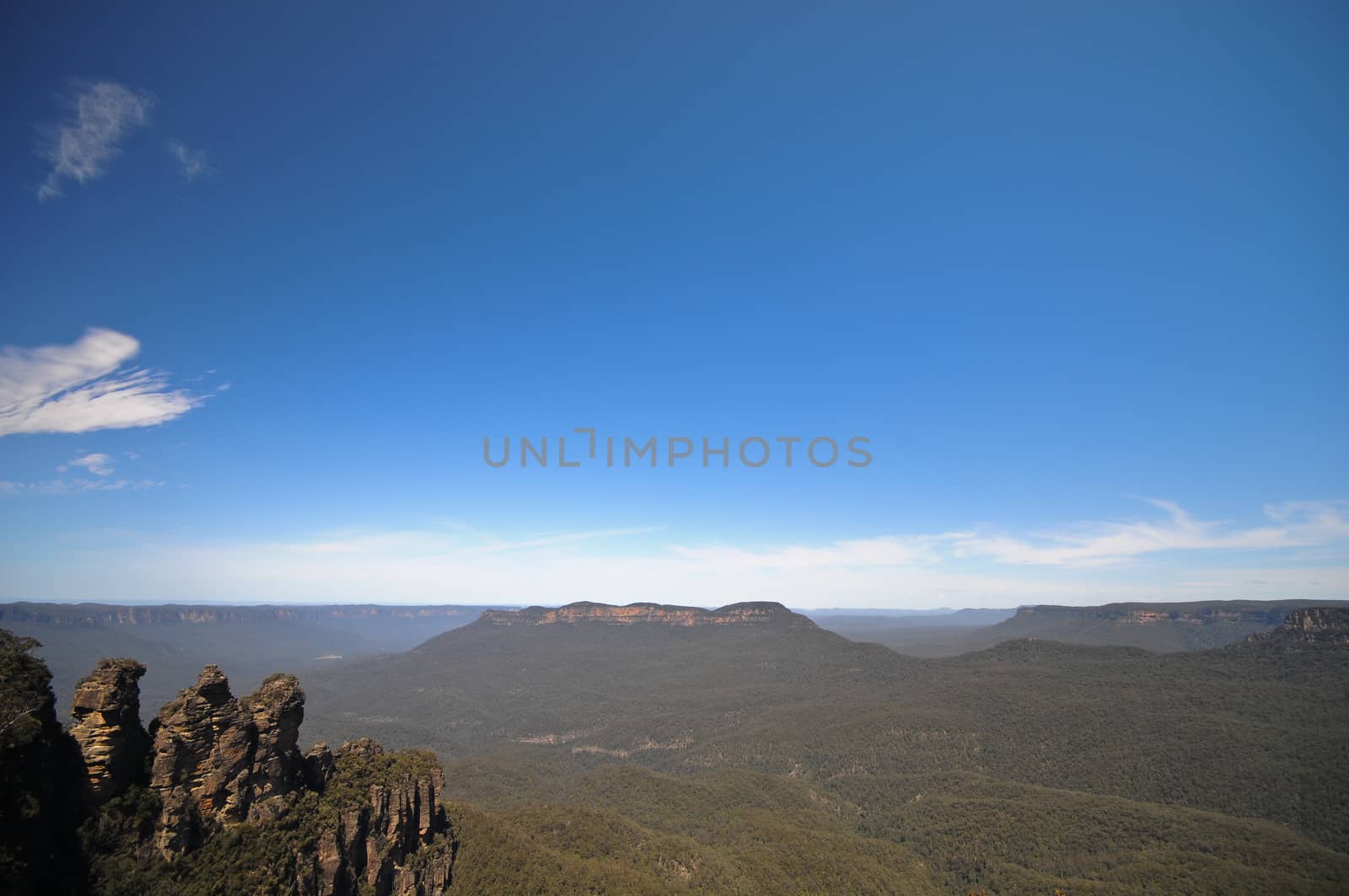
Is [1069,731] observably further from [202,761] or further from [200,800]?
[202,761]

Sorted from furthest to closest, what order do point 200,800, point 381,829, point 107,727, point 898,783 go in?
point 898,783
point 381,829
point 200,800
point 107,727

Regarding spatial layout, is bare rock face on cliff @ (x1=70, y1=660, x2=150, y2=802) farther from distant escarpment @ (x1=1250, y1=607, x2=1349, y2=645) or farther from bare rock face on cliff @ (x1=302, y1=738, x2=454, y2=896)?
distant escarpment @ (x1=1250, y1=607, x2=1349, y2=645)

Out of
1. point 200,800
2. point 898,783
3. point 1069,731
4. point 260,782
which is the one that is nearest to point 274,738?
point 260,782

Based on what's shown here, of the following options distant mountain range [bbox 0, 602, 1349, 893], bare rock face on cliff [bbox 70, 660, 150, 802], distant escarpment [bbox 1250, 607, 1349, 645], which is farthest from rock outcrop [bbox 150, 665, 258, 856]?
distant escarpment [bbox 1250, 607, 1349, 645]

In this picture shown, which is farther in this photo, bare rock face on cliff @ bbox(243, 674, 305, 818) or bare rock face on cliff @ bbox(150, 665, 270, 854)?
bare rock face on cliff @ bbox(243, 674, 305, 818)

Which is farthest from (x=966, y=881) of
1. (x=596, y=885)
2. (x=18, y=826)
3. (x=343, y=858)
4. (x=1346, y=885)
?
(x=18, y=826)

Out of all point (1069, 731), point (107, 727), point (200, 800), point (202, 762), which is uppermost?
point (107, 727)

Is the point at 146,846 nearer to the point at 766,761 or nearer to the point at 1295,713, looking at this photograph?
the point at 766,761
